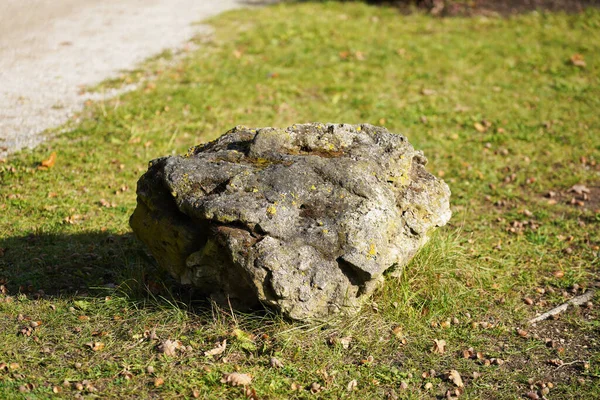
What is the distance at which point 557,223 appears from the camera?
6648 millimetres

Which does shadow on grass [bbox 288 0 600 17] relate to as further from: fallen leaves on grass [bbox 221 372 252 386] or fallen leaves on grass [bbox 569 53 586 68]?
fallen leaves on grass [bbox 221 372 252 386]

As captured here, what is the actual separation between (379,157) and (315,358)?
1468 mm

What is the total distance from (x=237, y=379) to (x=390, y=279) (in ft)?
4.59

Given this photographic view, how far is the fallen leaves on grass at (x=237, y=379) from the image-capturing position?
4.06 m

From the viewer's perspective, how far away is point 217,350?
14.1 ft

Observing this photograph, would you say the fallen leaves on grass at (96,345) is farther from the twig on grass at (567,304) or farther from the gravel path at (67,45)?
the gravel path at (67,45)

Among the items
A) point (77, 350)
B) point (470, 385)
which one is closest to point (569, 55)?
point (470, 385)

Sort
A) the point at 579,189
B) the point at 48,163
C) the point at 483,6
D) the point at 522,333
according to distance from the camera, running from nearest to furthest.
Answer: the point at 522,333, the point at 48,163, the point at 579,189, the point at 483,6

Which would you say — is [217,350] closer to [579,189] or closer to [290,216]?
[290,216]

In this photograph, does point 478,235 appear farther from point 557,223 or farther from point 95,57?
point 95,57

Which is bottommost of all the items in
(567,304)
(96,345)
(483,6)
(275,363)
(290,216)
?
(567,304)

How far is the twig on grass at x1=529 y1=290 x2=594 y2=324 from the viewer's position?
509cm

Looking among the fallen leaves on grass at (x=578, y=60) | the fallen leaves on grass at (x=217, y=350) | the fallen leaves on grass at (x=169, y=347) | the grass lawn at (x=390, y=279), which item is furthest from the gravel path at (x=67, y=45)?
the fallen leaves on grass at (x=578, y=60)

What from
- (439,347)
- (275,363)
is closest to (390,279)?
(439,347)
